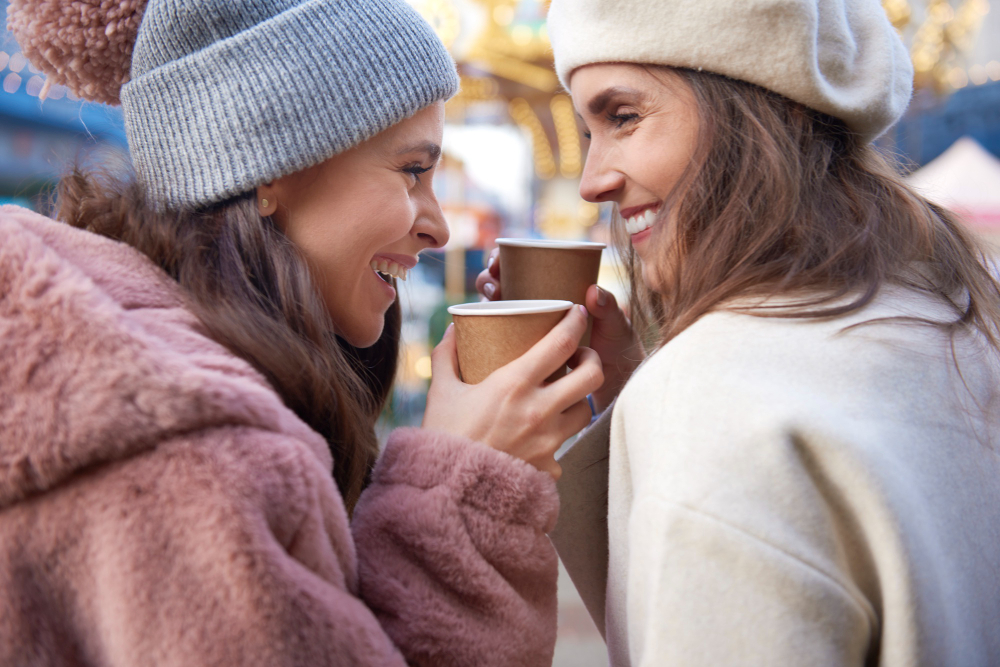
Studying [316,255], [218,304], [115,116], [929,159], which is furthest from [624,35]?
[929,159]

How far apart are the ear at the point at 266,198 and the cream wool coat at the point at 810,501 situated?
821 mm

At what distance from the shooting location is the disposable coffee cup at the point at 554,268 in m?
1.51

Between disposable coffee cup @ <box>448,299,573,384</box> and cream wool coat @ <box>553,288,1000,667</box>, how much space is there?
0.98ft

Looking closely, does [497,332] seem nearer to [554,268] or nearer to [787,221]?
[554,268]

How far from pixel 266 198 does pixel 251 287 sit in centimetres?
22

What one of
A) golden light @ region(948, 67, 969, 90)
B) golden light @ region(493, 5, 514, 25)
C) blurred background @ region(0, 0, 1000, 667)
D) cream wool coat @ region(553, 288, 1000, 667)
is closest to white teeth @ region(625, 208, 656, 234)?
cream wool coat @ region(553, 288, 1000, 667)

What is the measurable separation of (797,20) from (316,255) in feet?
3.39

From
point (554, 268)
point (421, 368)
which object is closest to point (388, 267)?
point (554, 268)

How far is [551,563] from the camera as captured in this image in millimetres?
1200

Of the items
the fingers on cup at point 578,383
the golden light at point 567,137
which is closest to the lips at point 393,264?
the fingers on cup at point 578,383

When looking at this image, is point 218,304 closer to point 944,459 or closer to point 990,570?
point 944,459

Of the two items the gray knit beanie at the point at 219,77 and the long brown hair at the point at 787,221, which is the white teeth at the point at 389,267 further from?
the long brown hair at the point at 787,221

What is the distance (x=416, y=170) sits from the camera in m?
1.54

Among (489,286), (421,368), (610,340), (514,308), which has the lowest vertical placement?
(421,368)
